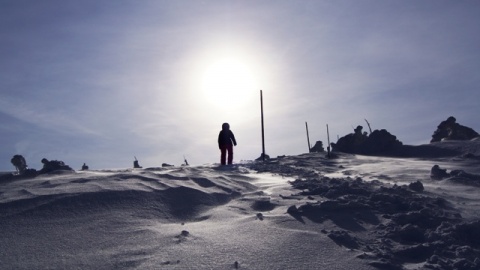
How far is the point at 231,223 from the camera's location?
6.30 m

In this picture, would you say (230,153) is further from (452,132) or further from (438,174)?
(452,132)

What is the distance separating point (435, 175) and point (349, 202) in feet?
10.5

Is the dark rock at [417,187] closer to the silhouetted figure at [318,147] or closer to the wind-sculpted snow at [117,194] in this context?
the wind-sculpted snow at [117,194]

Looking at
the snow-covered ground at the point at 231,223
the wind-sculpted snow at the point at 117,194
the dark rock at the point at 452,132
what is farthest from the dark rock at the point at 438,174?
the dark rock at the point at 452,132

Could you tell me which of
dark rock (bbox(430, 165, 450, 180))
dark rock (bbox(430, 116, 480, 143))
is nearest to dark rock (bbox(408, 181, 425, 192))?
dark rock (bbox(430, 165, 450, 180))

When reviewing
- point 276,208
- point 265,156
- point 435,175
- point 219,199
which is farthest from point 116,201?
point 265,156

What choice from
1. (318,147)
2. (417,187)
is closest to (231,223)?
(417,187)

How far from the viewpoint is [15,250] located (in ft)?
17.0

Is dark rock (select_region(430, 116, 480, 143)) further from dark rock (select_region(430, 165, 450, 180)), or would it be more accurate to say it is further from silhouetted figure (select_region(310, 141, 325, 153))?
dark rock (select_region(430, 165, 450, 180))

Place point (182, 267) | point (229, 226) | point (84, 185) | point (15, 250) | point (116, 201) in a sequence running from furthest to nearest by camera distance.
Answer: point (84, 185)
point (116, 201)
point (229, 226)
point (15, 250)
point (182, 267)

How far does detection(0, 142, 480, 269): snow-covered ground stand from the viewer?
5.08m

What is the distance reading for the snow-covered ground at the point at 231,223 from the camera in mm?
5082

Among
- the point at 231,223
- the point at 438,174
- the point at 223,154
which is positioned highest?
the point at 223,154

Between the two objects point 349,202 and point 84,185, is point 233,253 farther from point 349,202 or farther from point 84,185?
point 84,185
